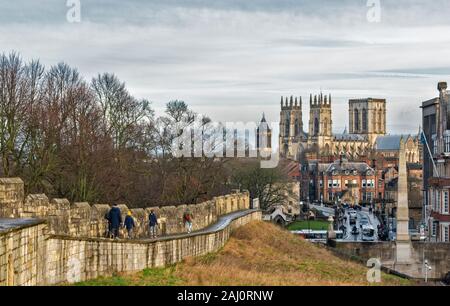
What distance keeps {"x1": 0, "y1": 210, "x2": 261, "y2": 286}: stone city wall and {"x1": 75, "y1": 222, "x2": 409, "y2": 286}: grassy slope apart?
1.14 ft

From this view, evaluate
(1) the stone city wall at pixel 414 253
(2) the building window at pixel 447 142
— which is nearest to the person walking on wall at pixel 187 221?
(1) the stone city wall at pixel 414 253

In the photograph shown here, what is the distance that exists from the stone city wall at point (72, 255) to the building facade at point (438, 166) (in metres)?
39.1

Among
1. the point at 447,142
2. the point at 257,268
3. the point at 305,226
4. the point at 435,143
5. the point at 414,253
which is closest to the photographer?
the point at 257,268

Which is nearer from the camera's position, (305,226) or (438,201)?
(438,201)

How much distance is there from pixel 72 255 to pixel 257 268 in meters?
9.39

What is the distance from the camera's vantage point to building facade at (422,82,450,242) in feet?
219

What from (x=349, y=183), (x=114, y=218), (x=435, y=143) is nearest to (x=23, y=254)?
(x=114, y=218)

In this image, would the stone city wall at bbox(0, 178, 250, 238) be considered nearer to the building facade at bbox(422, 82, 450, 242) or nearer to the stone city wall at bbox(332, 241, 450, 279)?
the stone city wall at bbox(332, 241, 450, 279)

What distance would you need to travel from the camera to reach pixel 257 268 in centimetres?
2911

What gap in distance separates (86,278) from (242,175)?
6608cm

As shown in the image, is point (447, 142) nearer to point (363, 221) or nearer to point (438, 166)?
point (438, 166)

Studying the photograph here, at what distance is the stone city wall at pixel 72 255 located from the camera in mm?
16188

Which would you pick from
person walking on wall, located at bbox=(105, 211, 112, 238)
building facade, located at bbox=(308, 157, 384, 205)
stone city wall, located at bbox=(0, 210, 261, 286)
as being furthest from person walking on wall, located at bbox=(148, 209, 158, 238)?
building facade, located at bbox=(308, 157, 384, 205)
